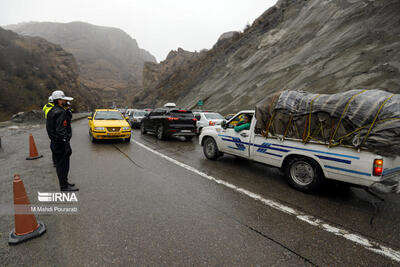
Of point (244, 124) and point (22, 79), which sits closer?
point (244, 124)

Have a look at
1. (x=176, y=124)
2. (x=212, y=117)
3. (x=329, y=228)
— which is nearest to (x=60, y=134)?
(x=329, y=228)

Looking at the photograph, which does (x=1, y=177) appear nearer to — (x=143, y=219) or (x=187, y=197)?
(x=143, y=219)

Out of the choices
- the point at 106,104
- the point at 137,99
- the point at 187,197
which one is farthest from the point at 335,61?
the point at 106,104

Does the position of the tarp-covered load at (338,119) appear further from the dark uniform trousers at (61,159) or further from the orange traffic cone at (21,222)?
the orange traffic cone at (21,222)

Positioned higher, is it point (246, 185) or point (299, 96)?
point (299, 96)

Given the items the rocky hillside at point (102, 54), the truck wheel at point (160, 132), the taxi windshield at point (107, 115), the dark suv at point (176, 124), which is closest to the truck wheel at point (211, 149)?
the dark suv at point (176, 124)

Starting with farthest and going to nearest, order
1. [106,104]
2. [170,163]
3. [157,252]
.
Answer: [106,104]
[170,163]
[157,252]

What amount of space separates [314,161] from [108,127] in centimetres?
823

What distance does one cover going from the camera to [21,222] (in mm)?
2562

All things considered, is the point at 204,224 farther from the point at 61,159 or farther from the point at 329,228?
the point at 61,159

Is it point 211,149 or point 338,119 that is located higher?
point 338,119

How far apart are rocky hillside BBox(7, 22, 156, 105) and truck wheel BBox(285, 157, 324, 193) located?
90.1 m

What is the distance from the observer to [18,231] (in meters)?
2.55

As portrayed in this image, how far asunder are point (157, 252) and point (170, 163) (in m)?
3.86
